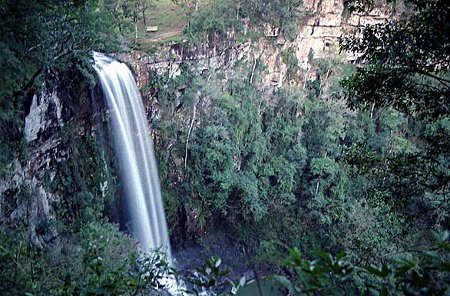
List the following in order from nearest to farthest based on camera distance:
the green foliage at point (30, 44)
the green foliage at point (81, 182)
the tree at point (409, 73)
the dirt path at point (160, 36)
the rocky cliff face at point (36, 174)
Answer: the tree at point (409, 73), the green foliage at point (30, 44), the rocky cliff face at point (36, 174), the green foliage at point (81, 182), the dirt path at point (160, 36)

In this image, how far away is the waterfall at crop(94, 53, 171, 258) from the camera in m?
9.58

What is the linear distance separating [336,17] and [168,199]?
8739 mm

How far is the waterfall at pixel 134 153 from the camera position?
958cm

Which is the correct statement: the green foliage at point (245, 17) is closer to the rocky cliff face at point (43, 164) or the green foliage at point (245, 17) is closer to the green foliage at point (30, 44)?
the rocky cliff face at point (43, 164)

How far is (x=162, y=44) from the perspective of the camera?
458 inches

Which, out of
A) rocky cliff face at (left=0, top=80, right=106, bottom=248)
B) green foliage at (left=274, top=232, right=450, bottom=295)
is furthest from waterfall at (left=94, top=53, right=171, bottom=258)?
green foliage at (left=274, top=232, right=450, bottom=295)

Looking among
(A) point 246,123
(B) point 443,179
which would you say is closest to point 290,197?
(A) point 246,123

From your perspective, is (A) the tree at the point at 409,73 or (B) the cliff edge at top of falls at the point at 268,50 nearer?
(A) the tree at the point at 409,73

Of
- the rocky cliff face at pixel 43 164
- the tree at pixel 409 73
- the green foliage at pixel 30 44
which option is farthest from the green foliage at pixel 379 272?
the rocky cliff face at pixel 43 164

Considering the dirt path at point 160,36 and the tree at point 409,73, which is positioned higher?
the tree at point 409,73

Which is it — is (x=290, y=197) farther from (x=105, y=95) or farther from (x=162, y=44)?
(x=105, y=95)

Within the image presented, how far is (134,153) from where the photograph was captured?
1055 centimetres

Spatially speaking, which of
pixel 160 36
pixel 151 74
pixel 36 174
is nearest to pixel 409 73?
pixel 36 174

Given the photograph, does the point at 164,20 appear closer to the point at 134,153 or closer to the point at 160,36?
the point at 160,36
